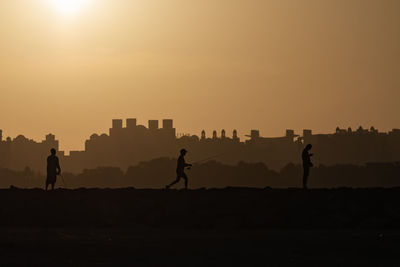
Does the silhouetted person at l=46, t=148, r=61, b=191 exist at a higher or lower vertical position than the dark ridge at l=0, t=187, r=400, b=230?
higher

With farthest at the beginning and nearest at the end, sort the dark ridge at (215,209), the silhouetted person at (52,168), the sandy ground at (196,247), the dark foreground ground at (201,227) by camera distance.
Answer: the silhouetted person at (52,168) → the dark ridge at (215,209) → the dark foreground ground at (201,227) → the sandy ground at (196,247)

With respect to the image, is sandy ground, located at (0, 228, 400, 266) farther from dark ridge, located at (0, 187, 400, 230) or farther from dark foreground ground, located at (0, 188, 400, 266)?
dark ridge, located at (0, 187, 400, 230)

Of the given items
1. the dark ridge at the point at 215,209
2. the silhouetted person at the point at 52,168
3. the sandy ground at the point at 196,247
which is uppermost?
the silhouetted person at the point at 52,168

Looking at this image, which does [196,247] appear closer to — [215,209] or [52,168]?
[215,209]

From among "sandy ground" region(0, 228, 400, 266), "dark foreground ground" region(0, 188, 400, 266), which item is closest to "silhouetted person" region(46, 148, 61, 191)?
"dark foreground ground" region(0, 188, 400, 266)

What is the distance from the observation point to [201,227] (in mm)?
38219

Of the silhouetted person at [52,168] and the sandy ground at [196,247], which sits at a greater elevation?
the silhouetted person at [52,168]

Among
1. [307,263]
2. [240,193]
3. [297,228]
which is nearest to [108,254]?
[307,263]

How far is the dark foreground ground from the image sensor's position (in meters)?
28.1

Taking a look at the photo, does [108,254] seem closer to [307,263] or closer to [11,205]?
[307,263]

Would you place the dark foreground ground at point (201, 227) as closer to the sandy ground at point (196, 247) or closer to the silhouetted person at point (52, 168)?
the sandy ground at point (196, 247)

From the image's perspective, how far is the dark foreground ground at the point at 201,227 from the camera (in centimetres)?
2814

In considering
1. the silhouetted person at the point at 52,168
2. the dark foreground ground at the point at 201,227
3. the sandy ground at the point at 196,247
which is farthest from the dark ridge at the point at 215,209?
the sandy ground at the point at 196,247

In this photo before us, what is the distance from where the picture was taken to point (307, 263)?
1062 inches
